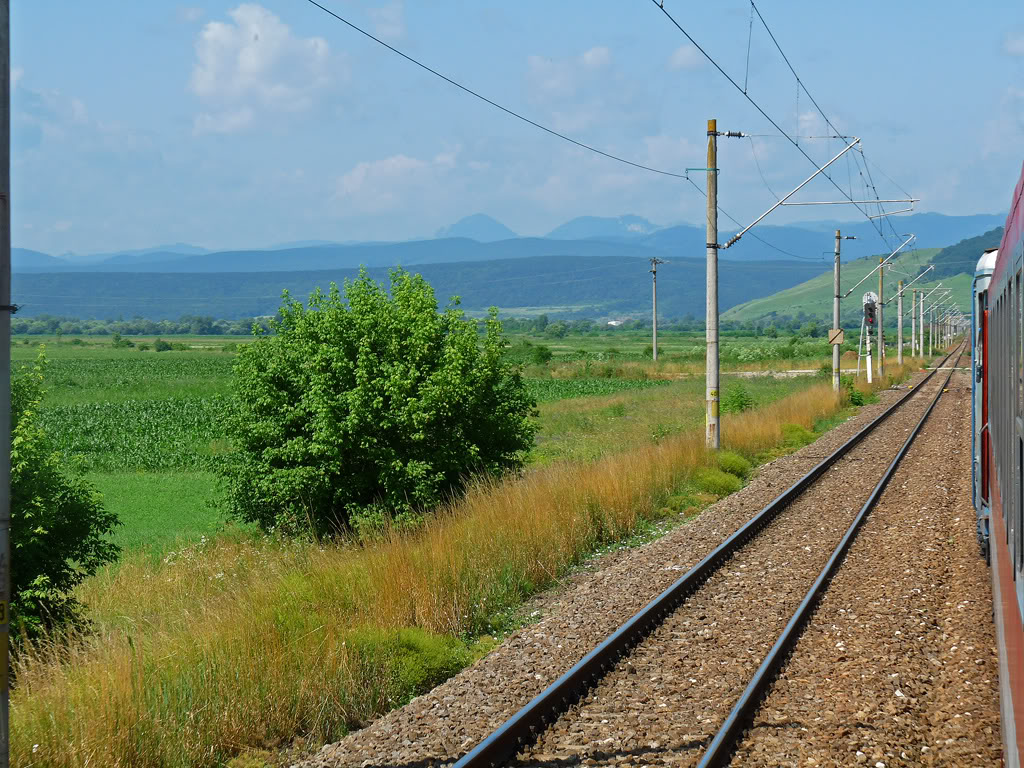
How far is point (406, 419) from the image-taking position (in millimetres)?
16406

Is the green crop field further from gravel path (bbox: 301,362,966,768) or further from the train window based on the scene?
the train window

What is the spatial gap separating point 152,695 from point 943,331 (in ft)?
632

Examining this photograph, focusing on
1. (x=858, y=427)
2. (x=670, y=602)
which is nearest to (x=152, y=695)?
(x=670, y=602)

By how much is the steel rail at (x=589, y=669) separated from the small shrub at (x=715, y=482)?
14.5ft

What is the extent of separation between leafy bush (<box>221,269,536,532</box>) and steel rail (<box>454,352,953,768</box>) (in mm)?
5193

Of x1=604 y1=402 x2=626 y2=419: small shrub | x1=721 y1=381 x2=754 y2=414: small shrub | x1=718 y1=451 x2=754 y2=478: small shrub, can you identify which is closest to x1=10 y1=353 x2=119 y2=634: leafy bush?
x1=718 y1=451 x2=754 y2=478: small shrub

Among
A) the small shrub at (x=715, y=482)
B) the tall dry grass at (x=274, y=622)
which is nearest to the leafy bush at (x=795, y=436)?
the small shrub at (x=715, y=482)

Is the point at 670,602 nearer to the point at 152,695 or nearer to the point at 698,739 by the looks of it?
the point at 698,739

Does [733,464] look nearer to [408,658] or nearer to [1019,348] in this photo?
[408,658]

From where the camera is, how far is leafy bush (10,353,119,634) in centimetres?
1122

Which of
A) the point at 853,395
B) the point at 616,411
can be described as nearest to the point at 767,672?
the point at 853,395

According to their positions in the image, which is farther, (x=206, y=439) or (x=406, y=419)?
(x=206, y=439)

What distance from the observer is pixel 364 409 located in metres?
16.4

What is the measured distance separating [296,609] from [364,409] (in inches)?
290
